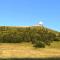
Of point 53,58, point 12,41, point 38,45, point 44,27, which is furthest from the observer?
point 44,27

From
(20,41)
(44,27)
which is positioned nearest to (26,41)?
(20,41)

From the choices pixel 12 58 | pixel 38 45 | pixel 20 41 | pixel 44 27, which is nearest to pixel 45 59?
pixel 12 58

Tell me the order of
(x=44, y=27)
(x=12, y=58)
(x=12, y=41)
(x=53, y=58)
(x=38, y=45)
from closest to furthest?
(x=12, y=58), (x=53, y=58), (x=38, y=45), (x=12, y=41), (x=44, y=27)

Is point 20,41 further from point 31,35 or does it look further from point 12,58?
point 12,58

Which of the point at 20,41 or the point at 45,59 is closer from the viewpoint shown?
the point at 45,59

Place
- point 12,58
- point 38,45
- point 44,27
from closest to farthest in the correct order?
point 12,58
point 38,45
point 44,27

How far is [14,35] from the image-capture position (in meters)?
45.8

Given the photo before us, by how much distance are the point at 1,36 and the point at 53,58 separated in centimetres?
2521

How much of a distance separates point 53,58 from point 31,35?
24673 mm

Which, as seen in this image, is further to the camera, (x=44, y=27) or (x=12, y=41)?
(x=44, y=27)

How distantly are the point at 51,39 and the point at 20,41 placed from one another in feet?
21.6

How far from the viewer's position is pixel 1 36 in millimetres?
45875

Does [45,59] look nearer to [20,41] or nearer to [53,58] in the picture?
[53,58]

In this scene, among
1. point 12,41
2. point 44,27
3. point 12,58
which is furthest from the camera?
point 44,27
